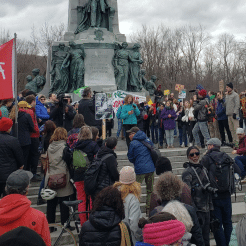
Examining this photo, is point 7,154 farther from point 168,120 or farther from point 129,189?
point 168,120

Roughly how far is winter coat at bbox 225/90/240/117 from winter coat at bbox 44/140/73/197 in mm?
6645

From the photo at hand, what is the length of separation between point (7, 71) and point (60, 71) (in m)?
10.7

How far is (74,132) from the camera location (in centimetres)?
696

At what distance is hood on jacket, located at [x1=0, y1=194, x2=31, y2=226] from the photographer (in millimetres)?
2947

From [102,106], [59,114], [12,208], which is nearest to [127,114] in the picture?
[102,106]

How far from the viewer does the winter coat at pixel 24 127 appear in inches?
289

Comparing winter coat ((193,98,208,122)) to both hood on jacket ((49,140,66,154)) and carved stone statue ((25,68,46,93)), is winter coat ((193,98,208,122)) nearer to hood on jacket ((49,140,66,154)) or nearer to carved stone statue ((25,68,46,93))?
hood on jacket ((49,140,66,154))

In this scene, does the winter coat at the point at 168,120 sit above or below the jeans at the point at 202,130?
above

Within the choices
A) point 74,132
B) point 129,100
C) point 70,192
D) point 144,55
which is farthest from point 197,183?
point 144,55

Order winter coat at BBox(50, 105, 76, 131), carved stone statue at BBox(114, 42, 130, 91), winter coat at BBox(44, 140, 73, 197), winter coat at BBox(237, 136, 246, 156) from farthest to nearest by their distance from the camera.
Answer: carved stone statue at BBox(114, 42, 130, 91), winter coat at BBox(50, 105, 76, 131), winter coat at BBox(237, 136, 246, 156), winter coat at BBox(44, 140, 73, 197)

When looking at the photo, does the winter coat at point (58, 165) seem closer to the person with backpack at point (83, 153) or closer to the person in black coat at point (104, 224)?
the person with backpack at point (83, 153)

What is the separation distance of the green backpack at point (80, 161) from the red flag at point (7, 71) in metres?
1.54

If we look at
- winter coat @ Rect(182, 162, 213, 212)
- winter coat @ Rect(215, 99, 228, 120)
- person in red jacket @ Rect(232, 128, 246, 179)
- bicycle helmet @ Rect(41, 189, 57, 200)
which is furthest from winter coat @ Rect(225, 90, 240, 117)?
bicycle helmet @ Rect(41, 189, 57, 200)

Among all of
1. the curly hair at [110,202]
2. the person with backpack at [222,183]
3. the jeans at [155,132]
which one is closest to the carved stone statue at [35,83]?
the jeans at [155,132]
